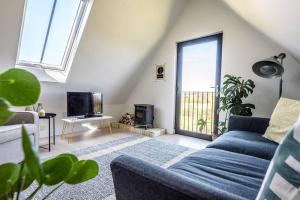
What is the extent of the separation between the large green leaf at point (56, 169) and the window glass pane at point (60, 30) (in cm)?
314

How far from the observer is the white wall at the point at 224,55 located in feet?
9.61

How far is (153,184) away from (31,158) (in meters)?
0.58

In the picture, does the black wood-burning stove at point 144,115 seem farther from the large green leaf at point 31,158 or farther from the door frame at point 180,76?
the large green leaf at point 31,158

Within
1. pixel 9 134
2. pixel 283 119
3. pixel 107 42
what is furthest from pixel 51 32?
pixel 283 119

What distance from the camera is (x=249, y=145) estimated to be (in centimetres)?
176

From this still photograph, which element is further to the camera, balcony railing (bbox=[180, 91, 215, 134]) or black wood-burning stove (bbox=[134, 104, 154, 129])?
black wood-burning stove (bbox=[134, 104, 154, 129])

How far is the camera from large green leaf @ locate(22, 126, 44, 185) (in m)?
0.29

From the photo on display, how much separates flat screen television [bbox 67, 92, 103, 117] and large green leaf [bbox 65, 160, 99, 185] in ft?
11.6

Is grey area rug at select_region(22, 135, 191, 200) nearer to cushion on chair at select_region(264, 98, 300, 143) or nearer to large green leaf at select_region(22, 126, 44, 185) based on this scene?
cushion on chair at select_region(264, 98, 300, 143)

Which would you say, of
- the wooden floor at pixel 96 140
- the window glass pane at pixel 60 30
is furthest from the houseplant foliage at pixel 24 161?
the window glass pane at pixel 60 30

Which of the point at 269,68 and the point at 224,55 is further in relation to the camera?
the point at 224,55

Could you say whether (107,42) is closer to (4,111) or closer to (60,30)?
(60,30)

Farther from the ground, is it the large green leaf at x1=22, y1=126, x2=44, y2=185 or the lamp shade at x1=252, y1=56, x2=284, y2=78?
the lamp shade at x1=252, y1=56, x2=284, y2=78

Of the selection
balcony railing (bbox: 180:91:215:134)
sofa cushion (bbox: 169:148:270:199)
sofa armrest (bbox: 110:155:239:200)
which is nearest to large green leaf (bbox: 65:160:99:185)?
sofa armrest (bbox: 110:155:239:200)
